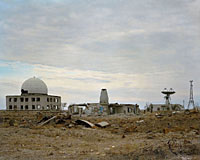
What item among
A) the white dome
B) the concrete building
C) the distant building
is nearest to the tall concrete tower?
the distant building

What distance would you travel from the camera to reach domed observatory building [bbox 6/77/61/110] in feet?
196

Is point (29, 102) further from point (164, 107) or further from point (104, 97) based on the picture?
point (164, 107)

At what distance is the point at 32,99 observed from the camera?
60.0m

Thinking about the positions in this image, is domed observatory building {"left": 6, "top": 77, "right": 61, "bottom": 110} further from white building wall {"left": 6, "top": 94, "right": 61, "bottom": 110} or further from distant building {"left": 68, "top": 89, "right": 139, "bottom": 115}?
distant building {"left": 68, "top": 89, "right": 139, "bottom": 115}

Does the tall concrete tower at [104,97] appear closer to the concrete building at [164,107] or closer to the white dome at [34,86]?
the concrete building at [164,107]

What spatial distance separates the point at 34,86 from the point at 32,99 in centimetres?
321

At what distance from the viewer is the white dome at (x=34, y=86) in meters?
61.4

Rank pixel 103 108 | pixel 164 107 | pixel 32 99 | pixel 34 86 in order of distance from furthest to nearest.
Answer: pixel 34 86 → pixel 32 99 → pixel 164 107 → pixel 103 108

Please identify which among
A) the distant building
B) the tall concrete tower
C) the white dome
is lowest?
the distant building

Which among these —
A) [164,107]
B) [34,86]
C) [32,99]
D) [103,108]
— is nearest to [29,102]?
[32,99]

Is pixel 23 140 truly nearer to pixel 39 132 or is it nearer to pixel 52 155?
pixel 39 132

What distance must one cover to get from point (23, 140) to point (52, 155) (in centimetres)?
437

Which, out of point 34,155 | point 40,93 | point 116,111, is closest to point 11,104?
point 40,93

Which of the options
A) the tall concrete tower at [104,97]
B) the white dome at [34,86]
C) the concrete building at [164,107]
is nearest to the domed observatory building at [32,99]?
the white dome at [34,86]
